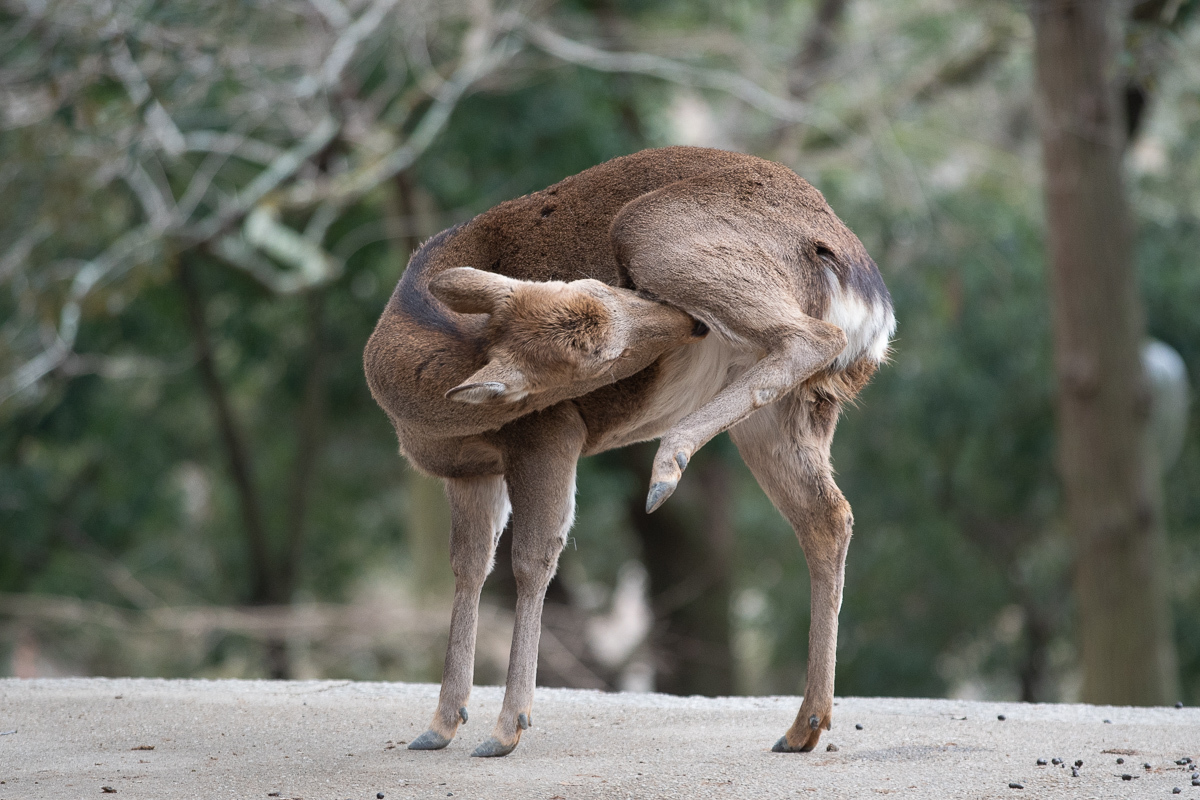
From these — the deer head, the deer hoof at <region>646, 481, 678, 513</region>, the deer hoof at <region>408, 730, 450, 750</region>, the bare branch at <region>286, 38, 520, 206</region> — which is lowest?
the deer hoof at <region>408, 730, 450, 750</region>

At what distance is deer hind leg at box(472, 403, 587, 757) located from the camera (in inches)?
Answer: 192

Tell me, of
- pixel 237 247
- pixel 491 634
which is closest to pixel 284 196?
pixel 237 247

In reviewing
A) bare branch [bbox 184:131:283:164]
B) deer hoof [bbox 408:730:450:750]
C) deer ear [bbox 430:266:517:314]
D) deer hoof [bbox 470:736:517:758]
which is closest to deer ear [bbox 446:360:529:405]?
deer ear [bbox 430:266:517:314]

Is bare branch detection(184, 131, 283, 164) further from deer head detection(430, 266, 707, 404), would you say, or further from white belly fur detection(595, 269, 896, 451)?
deer head detection(430, 266, 707, 404)

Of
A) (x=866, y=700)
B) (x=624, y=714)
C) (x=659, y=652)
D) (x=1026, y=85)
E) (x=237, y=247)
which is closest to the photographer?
(x=624, y=714)

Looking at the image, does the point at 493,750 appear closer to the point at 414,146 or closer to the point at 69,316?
the point at 69,316

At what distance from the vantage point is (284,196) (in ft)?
40.3

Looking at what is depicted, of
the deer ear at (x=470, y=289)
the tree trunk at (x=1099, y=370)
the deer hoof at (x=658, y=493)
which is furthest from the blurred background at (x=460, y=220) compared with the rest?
the deer hoof at (x=658, y=493)

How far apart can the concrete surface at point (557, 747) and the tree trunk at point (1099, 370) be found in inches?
152

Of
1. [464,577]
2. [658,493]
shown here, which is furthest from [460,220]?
[658,493]

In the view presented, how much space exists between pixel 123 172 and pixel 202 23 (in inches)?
64.4

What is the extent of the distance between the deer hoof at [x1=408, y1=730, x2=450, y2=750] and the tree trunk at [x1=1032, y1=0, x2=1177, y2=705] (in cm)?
677

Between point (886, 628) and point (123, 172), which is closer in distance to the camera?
point (123, 172)

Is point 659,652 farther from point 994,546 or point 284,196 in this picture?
point 284,196
